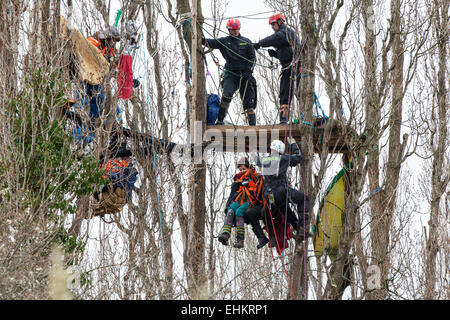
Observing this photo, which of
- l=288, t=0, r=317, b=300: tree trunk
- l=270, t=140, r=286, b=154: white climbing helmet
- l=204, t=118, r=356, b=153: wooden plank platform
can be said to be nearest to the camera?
l=270, t=140, r=286, b=154: white climbing helmet

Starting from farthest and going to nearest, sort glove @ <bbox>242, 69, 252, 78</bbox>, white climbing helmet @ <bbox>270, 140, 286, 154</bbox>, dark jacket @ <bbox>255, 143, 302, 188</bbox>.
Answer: glove @ <bbox>242, 69, 252, 78</bbox> < white climbing helmet @ <bbox>270, 140, 286, 154</bbox> < dark jacket @ <bbox>255, 143, 302, 188</bbox>

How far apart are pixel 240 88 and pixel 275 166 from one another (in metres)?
2.08

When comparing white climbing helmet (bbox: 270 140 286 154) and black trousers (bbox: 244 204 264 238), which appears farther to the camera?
black trousers (bbox: 244 204 264 238)

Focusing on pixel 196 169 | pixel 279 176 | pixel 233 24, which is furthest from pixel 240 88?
pixel 279 176

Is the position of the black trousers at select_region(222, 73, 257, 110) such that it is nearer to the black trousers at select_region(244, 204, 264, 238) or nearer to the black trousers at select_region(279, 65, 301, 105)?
the black trousers at select_region(279, 65, 301, 105)

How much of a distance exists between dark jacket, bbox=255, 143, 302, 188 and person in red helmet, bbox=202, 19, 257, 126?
1.65 metres

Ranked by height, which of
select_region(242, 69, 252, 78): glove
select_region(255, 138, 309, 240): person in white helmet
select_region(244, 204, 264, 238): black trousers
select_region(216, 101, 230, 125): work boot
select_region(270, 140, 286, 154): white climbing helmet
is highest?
select_region(242, 69, 252, 78): glove

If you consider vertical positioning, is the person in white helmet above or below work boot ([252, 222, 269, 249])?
above

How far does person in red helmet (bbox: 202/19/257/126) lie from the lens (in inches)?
480

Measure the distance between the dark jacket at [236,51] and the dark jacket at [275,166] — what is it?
2.03m

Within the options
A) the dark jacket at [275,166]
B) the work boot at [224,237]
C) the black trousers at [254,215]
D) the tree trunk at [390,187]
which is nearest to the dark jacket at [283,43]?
the dark jacket at [275,166]

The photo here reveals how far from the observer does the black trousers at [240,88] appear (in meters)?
12.2

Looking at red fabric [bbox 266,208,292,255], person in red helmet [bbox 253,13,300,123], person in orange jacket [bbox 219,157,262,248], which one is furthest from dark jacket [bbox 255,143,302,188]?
person in red helmet [bbox 253,13,300,123]

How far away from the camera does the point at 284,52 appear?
472 inches
